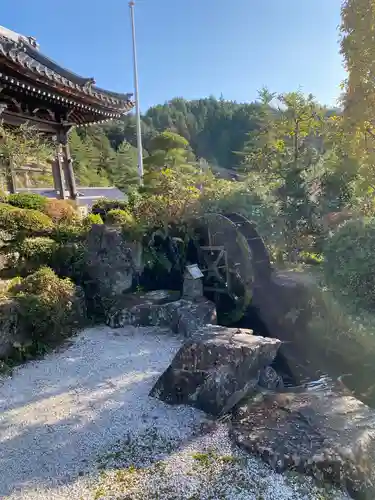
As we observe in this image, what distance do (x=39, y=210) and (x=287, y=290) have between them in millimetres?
5278

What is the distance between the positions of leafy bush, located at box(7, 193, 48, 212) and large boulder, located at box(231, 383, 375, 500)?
6071 millimetres

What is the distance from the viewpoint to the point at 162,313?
18.5ft

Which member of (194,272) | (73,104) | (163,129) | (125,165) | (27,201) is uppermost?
(163,129)

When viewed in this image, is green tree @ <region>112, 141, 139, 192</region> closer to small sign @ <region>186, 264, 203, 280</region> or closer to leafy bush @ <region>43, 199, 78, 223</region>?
leafy bush @ <region>43, 199, 78, 223</region>

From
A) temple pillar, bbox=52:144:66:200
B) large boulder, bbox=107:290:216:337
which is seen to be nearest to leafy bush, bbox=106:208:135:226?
large boulder, bbox=107:290:216:337

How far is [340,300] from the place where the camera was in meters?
4.21

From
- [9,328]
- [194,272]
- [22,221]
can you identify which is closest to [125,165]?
[22,221]

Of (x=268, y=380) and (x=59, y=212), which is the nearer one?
(x=268, y=380)

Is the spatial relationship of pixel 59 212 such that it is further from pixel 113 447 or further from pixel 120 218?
pixel 113 447

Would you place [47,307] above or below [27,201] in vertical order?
below

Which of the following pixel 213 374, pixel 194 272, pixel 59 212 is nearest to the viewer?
pixel 213 374

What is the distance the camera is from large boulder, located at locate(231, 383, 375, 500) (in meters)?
2.58

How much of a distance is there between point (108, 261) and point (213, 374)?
3.41 meters

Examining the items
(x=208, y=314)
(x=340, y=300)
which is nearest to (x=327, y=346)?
(x=340, y=300)
